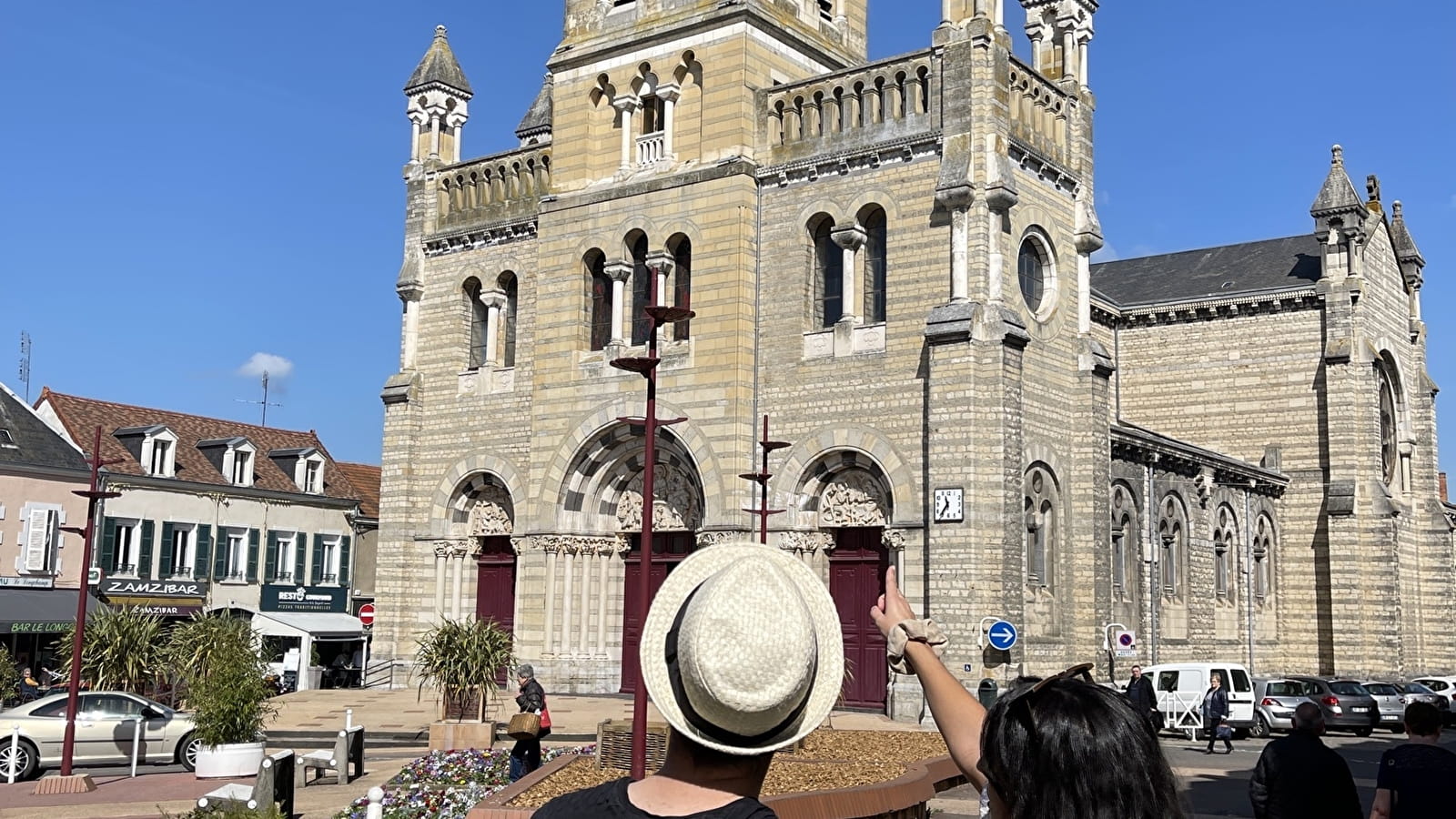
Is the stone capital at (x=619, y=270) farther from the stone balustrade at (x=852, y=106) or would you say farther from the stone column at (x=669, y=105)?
the stone balustrade at (x=852, y=106)

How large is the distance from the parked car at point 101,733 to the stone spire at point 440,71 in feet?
59.3

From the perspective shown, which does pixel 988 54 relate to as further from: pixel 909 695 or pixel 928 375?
pixel 909 695

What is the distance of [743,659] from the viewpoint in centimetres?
295

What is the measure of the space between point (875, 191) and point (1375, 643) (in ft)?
62.8

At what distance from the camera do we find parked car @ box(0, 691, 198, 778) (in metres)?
19.5

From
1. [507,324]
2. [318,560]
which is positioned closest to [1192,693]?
[507,324]

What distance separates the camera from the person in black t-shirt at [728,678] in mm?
2953

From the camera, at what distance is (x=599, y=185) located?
→ 3059cm

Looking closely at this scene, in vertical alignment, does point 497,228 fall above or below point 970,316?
above

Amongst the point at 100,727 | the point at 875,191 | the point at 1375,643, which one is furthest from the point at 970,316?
the point at 1375,643

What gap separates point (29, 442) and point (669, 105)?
21302 mm

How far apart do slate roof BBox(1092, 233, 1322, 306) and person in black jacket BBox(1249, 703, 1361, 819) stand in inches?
1340

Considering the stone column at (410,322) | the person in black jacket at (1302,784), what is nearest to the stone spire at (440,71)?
the stone column at (410,322)

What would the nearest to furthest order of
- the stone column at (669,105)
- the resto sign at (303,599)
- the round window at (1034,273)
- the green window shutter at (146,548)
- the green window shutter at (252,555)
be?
the round window at (1034,273) → the stone column at (669,105) → the green window shutter at (146,548) → the green window shutter at (252,555) → the resto sign at (303,599)
